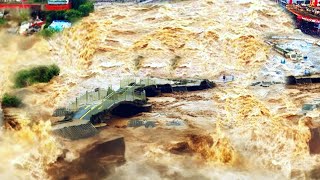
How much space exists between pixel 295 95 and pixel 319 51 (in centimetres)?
690

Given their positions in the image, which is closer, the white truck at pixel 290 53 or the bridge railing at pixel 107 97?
the bridge railing at pixel 107 97

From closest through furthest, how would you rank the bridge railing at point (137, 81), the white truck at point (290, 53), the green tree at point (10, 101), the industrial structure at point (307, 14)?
1. the green tree at point (10, 101)
2. the bridge railing at point (137, 81)
3. the white truck at point (290, 53)
4. the industrial structure at point (307, 14)

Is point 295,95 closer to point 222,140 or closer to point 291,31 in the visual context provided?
point 222,140

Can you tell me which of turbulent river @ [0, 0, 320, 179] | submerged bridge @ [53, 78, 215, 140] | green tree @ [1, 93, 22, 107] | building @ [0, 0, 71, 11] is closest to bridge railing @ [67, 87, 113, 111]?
submerged bridge @ [53, 78, 215, 140]

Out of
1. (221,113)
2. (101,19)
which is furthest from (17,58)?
(221,113)

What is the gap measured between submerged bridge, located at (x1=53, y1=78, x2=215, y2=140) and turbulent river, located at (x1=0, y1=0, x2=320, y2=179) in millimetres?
532

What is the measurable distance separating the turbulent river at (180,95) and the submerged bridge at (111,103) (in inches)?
21.0

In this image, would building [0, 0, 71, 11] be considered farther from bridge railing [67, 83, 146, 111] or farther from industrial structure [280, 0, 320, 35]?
industrial structure [280, 0, 320, 35]

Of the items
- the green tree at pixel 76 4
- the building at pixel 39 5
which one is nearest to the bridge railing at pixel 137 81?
the building at pixel 39 5

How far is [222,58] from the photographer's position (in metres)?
30.3

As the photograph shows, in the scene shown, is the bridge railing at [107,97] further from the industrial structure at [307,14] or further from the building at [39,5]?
the industrial structure at [307,14]

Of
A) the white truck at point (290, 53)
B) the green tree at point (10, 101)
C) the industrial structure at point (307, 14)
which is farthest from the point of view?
the industrial structure at point (307, 14)

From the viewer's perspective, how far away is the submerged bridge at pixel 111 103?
21328 millimetres

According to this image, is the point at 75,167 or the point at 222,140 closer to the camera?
the point at 75,167
